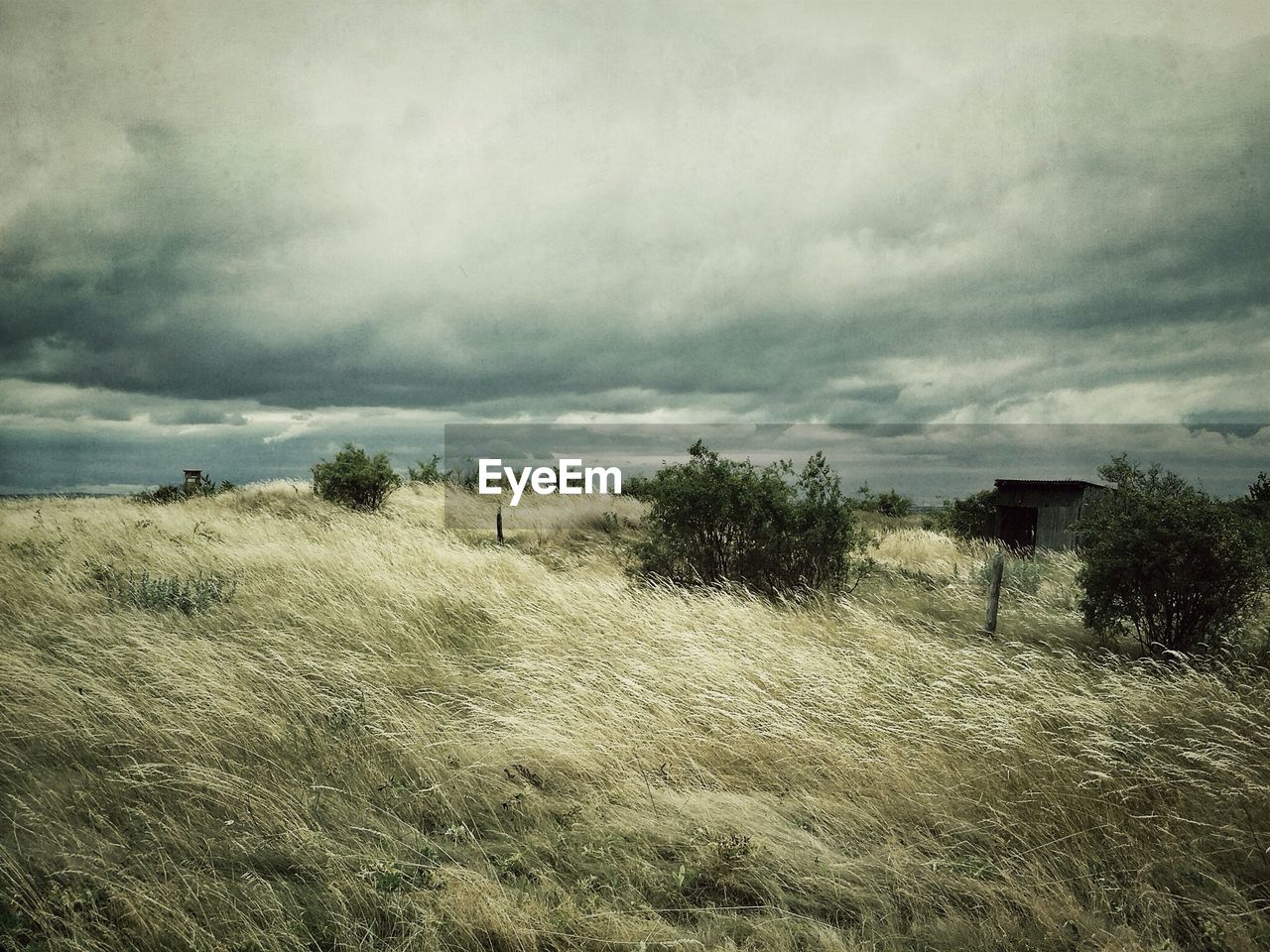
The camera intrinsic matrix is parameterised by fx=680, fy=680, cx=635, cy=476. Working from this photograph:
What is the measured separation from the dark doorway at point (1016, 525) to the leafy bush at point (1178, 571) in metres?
17.7

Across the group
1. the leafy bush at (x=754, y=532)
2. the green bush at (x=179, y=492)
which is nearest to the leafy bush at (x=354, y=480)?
the green bush at (x=179, y=492)

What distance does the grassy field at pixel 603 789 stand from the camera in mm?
2799

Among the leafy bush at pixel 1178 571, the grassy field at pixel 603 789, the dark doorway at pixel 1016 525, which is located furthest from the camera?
the dark doorway at pixel 1016 525

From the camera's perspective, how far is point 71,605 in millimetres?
7195

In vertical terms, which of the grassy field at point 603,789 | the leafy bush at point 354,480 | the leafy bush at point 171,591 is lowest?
the grassy field at point 603,789

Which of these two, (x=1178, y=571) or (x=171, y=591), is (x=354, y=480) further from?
(x=1178, y=571)

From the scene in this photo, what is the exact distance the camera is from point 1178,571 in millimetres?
6988

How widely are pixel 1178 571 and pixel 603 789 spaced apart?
6.62 meters

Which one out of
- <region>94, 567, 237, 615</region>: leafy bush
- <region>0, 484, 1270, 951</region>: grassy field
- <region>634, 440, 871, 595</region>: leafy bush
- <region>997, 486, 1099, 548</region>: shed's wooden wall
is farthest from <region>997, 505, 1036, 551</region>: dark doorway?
<region>94, 567, 237, 615</region>: leafy bush

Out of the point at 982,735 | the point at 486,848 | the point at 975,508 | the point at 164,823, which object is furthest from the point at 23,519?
the point at 975,508

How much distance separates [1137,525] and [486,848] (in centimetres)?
741

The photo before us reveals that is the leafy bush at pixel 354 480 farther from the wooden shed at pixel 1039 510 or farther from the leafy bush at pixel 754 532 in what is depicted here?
the wooden shed at pixel 1039 510

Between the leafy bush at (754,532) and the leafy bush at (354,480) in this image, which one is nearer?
the leafy bush at (754,532)

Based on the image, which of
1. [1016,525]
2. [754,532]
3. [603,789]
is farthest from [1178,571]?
[1016,525]
